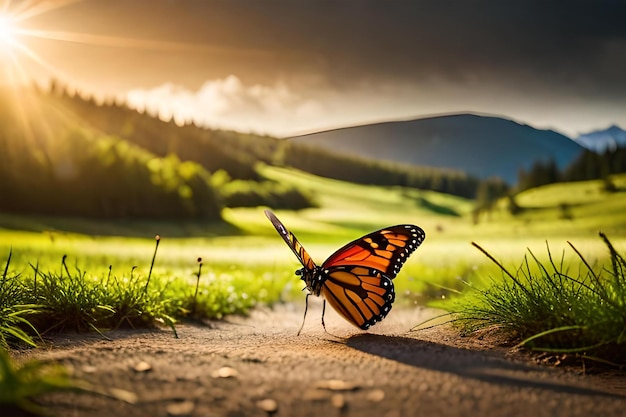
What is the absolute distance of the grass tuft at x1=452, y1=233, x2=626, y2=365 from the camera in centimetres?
329

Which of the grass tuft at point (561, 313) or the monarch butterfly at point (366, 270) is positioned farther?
the monarch butterfly at point (366, 270)

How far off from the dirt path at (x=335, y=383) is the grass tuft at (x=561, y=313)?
21cm

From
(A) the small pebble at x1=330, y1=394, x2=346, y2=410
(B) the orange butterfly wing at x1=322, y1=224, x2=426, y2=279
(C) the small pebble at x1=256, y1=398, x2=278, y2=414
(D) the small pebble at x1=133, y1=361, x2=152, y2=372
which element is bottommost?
(C) the small pebble at x1=256, y1=398, x2=278, y2=414

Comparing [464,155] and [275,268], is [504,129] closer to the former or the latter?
[464,155]

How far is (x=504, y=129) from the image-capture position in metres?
13.6

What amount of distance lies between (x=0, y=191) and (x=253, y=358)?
24.8ft

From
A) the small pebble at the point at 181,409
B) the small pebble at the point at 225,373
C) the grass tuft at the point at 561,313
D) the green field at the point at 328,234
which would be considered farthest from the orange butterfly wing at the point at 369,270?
the small pebble at the point at 181,409

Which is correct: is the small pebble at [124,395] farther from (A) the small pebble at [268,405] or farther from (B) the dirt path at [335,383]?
(A) the small pebble at [268,405]

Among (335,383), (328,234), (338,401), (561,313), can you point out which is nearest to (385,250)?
(561,313)

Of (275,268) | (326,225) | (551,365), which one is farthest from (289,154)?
(551,365)

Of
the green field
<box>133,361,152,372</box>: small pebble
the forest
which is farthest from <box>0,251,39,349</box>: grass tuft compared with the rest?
the forest

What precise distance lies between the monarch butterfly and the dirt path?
0.66 m

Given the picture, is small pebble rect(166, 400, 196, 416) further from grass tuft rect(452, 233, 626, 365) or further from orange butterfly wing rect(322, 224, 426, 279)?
orange butterfly wing rect(322, 224, 426, 279)

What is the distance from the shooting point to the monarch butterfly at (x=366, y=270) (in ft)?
13.7
